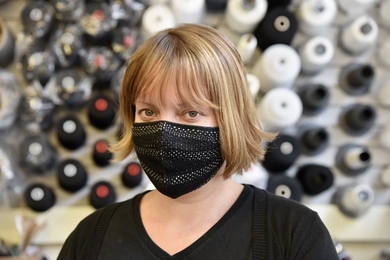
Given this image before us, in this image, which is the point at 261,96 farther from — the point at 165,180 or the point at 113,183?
the point at 165,180

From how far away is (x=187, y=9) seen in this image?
1.52 meters

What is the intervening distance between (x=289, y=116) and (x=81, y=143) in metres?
0.89

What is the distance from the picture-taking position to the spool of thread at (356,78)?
5.10 feet

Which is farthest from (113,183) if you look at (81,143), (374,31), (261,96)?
(374,31)

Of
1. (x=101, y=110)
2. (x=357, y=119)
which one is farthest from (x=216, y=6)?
(x=357, y=119)

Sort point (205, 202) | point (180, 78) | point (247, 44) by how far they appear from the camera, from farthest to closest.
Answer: point (247, 44) → point (205, 202) → point (180, 78)

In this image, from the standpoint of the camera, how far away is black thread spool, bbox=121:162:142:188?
1568 mm

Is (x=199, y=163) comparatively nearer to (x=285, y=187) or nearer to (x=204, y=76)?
(x=204, y=76)

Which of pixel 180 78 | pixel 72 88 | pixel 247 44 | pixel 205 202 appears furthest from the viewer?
pixel 72 88

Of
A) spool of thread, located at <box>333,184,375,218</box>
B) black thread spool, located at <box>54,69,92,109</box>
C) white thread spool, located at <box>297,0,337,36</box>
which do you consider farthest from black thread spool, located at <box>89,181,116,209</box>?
white thread spool, located at <box>297,0,337,36</box>

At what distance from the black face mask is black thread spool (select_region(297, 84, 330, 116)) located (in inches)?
37.8

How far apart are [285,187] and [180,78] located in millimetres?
1005

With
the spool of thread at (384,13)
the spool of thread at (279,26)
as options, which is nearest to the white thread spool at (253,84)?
the spool of thread at (279,26)

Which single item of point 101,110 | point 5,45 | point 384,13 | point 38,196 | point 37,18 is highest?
point 384,13
